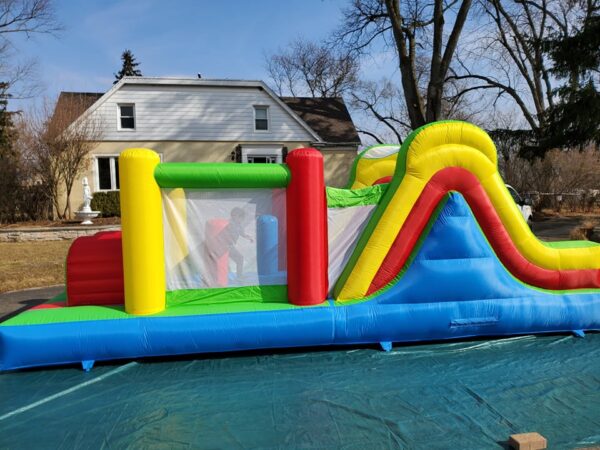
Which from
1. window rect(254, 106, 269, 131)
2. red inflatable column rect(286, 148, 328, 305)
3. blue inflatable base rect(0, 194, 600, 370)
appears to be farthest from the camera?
window rect(254, 106, 269, 131)

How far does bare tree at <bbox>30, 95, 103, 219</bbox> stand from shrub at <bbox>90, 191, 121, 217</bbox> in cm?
100

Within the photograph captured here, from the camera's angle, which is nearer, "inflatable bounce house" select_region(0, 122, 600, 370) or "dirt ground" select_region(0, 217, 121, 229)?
"inflatable bounce house" select_region(0, 122, 600, 370)

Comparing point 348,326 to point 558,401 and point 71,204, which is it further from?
point 71,204

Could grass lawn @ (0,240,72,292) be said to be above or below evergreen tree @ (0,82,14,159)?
below

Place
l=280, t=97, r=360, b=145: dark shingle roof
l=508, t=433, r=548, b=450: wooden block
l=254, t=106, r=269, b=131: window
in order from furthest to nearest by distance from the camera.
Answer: l=280, t=97, r=360, b=145: dark shingle roof < l=254, t=106, r=269, b=131: window < l=508, t=433, r=548, b=450: wooden block

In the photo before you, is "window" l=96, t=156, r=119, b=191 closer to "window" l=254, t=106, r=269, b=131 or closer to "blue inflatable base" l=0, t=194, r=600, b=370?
"window" l=254, t=106, r=269, b=131

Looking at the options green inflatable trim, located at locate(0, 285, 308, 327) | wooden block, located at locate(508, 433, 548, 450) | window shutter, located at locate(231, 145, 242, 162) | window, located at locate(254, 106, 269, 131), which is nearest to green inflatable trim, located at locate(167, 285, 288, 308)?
green inflatable trim, located at locate(0, 285, 308, 327)

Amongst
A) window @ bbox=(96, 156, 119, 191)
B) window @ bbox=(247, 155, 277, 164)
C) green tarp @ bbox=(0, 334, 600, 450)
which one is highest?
window @ bbox=(247, 155, 277, 164)

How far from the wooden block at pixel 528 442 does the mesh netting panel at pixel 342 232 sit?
201 cm

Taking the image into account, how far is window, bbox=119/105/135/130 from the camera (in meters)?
17.6

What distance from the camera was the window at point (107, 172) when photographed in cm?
1727

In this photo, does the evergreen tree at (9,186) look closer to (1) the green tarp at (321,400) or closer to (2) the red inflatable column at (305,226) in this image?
(1) the green tarp at (321,400)

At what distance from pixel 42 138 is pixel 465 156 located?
15.5 meters

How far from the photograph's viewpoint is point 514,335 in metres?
4.32
